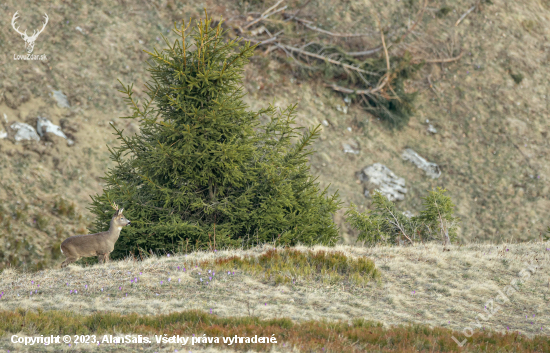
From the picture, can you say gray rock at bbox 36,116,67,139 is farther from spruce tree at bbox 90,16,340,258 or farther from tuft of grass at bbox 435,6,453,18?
tuft of grass at bbox 435,6,453,18

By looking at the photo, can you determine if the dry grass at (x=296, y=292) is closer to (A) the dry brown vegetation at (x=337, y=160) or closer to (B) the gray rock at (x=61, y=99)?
(A) the dry brown vegetation at (x=337, y=160)

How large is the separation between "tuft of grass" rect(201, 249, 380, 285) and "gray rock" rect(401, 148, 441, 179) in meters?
17.7

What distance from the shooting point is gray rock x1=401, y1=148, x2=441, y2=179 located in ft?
86.3

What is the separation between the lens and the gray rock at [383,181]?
24.5 metres

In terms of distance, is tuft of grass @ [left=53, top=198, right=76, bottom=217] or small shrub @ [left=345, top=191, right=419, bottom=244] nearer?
small shrub @ [left=345, top=191, right=419, bottom=244]

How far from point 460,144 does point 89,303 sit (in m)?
24.5

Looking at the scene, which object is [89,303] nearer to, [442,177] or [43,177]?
[43,177]

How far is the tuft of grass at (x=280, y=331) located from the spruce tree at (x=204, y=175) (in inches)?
152

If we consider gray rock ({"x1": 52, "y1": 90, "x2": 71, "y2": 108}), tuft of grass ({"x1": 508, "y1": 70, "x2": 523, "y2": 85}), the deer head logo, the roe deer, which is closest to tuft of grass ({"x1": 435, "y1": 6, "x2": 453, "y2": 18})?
tuft of grass ({"x1": 508, "y1": 70, "x2": 523, "y2": 85})

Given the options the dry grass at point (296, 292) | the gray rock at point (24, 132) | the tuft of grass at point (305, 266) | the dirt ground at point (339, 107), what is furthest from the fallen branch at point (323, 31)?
the tuft of grass at point (305, 266)

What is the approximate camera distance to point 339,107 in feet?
Result: 90.4

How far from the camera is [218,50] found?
1077cm

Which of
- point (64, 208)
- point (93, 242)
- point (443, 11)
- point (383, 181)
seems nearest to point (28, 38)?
point (64, 208)

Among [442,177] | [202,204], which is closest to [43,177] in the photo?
[202,204]
